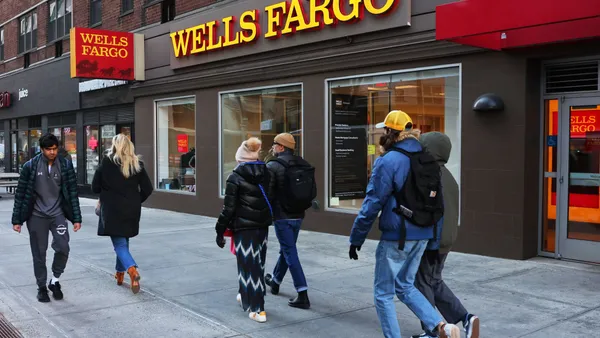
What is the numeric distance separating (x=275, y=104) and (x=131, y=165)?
5.78 meters

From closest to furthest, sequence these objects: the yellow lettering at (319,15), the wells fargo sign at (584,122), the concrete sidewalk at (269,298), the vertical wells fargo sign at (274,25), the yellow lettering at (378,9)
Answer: the concrete sidewalk at (269,298) < the wells fargo sign at (584,122) < the yellow lettering at (378,9) < the vertical wells fargo sign at (274,25) < the yellow lettering at (319,15)

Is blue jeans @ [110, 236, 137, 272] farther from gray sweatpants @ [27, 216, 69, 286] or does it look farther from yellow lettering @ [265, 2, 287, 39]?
yellow lettering @ [265, 2, 287, 39]

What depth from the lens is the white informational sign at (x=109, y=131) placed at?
1709 centimetres

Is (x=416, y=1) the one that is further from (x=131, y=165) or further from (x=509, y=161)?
(x=131, y=165)

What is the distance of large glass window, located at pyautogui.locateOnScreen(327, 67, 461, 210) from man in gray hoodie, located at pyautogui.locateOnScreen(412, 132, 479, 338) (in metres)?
4.33

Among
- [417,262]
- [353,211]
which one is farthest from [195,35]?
[417,262]

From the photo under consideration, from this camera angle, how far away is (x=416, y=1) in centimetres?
882

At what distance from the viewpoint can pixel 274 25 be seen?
36.6ft

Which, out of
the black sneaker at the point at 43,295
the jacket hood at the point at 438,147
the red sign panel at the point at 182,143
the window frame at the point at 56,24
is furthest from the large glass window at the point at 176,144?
the jacket hood at the point at 438,147

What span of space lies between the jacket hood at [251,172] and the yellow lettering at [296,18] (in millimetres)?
Answer: 5709

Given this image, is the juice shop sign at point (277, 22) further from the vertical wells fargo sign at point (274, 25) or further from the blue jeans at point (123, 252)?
the blue jeans at point (123, 252)

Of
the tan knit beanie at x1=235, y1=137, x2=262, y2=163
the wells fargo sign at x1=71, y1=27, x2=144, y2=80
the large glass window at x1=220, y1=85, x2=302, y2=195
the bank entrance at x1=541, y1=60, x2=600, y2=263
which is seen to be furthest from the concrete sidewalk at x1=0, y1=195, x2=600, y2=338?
the wells fargo sign at x1=71, y1=27, x2=144, y2=80

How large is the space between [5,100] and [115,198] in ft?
68.2

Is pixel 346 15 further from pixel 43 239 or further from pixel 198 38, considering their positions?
pixel 43 239
